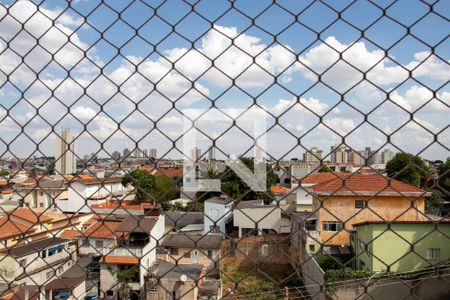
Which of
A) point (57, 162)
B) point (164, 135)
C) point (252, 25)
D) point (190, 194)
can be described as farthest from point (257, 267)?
point (57, 162)

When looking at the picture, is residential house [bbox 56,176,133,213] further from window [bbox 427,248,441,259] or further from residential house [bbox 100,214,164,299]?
window [bbox 427,248,441,259]

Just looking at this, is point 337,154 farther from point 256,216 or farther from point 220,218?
point 256,216

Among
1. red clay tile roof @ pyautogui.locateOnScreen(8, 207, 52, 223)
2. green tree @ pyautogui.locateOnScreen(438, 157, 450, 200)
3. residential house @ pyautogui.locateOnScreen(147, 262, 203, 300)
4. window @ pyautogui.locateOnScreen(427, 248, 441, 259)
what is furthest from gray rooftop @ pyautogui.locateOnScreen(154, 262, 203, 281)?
window @ pyautogui.locateOnScreen(427, 248, 441, 259)

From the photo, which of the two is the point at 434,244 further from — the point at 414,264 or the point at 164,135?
the point at 164,135

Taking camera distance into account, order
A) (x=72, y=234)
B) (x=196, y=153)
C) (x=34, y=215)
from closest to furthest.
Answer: (x=196, y=153)
(x=34, y=215)
(x=72, y=234)

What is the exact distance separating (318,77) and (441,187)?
1.24 feet

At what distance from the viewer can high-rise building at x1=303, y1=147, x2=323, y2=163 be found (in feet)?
3.21

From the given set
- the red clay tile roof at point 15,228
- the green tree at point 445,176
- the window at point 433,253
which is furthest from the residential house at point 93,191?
the window at point 433,253

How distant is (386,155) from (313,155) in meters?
0.19

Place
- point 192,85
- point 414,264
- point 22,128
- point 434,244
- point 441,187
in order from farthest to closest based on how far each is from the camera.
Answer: point 414,264, point 434,244, point 22,128, point 192,85, point 441,187

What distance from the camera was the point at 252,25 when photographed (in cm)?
98

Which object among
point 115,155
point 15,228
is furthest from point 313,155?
point 15,228

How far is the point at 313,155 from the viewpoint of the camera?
3.23 ft

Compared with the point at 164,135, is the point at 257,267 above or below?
below
